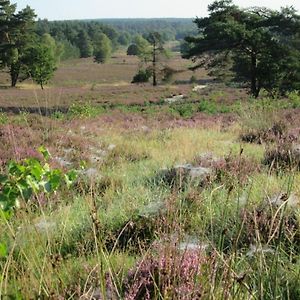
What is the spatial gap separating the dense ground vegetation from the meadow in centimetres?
2

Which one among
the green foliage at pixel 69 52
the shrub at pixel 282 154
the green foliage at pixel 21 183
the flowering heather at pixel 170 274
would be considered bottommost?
the green foliage at pixel 69 52

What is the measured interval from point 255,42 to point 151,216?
Answer: 1143 inches

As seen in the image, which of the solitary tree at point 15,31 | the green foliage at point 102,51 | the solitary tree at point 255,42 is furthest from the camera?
the green foliage at point 102,51

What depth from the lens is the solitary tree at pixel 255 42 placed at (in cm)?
3111

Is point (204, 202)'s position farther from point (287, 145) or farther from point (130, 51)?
point (130, 51)

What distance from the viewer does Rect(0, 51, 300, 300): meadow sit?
2.50m

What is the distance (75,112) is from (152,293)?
60.7ft

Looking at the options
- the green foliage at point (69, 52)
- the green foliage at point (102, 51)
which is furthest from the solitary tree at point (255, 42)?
the green foliage at point (69, 52)

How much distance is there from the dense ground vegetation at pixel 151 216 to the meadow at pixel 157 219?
0.02 meters

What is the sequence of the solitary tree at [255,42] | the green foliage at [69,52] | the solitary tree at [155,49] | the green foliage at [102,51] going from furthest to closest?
1. the green foliage at [69,52]
2. the green foliage at [102,51]
3. the solitary tree at [155,49]
4. the solitary tree at [255,42]

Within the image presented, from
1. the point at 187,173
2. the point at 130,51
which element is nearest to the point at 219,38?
the point at 187,173

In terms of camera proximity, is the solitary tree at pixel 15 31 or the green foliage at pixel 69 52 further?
the green foliage at pixel 69 52

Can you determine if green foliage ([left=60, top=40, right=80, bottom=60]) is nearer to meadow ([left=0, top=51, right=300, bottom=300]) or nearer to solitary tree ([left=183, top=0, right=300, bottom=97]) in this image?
solitary tree ([left=183, top=0, right=300, bottom=97])

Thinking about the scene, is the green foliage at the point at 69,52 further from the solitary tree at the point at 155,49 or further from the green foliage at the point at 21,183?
the green foliage at the point at 21,183
